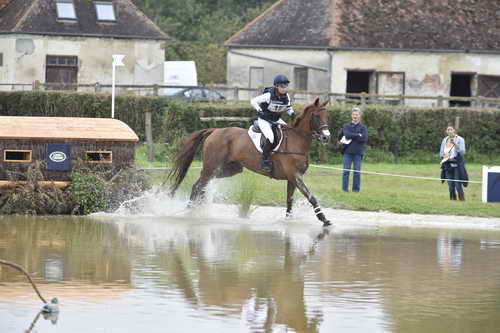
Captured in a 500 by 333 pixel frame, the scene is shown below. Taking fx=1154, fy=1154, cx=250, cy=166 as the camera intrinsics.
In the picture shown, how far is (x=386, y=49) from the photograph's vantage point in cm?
4631

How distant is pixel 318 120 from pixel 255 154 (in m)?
1.34

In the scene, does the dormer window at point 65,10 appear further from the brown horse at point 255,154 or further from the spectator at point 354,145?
the brown horse at point 255,154

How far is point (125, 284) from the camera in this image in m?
12.7

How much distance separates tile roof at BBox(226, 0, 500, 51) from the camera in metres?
46.8

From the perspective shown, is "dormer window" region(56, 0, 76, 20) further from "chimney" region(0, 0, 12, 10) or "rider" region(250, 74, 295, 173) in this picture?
"rider" region(250, 74, 295, 173)

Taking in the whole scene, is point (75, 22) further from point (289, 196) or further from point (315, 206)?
point (315, 206)

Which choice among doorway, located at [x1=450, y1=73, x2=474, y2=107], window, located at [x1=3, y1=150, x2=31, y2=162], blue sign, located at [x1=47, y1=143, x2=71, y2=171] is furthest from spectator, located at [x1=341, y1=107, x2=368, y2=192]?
doorway, located at [x1=450, y1=73, x2=474, y2=107]

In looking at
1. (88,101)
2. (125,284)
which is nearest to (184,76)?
(88,101)

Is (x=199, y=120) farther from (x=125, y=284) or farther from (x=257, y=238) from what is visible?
(x=125, y=284)

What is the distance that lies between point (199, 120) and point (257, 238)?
16.2 meters

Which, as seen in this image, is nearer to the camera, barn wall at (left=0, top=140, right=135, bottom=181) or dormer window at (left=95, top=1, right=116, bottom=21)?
barn wall at (left=0, top=140, right=135, bottom=181)

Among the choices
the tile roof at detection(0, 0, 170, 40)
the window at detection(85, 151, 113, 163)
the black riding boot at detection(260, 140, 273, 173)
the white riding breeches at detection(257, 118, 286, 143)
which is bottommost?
the window at detection(85, 151, 113, 163)

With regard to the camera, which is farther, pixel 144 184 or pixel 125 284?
pixel 144 184

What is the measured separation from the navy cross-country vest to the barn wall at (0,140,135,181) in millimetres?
2813
